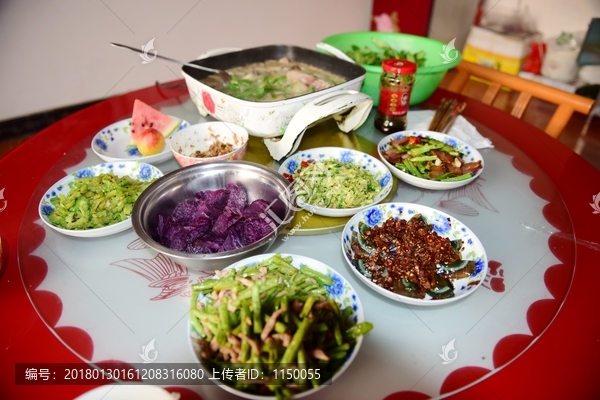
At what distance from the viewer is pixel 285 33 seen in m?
5.40

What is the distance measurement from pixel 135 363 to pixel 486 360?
1.08 meters

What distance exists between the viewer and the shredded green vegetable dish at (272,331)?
1027mm

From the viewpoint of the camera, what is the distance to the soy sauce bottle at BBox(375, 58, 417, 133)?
2119 mm

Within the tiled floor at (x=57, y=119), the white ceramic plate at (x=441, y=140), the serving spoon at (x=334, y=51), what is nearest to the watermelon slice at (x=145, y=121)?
the serving spoon at (x=334, y=51)

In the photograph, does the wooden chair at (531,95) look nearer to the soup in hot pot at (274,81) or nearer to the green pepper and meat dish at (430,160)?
the green pepper and meat dish at (430,160)

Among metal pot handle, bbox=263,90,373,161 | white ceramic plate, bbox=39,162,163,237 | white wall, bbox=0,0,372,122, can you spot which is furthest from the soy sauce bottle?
white wall, bbox=0,0,372,122

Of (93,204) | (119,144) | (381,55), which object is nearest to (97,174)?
(93,204)

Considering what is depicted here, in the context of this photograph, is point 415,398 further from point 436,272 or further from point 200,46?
point 200,46

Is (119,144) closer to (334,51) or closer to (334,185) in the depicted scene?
(334,185)

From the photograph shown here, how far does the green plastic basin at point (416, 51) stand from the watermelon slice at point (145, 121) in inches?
50.2

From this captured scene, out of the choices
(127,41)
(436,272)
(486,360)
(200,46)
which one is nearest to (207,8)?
(200,46)

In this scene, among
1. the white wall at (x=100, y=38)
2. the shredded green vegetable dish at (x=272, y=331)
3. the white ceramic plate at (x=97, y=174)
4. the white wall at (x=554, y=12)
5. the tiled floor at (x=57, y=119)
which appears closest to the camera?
the shredded green vegetable dish at (x=272, y=331)

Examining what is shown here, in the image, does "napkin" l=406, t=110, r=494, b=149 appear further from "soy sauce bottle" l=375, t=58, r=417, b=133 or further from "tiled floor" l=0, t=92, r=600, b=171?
"tiled floor" l=0, t=92, r=600, b=171

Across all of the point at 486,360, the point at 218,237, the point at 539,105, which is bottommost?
the point at 539,105
